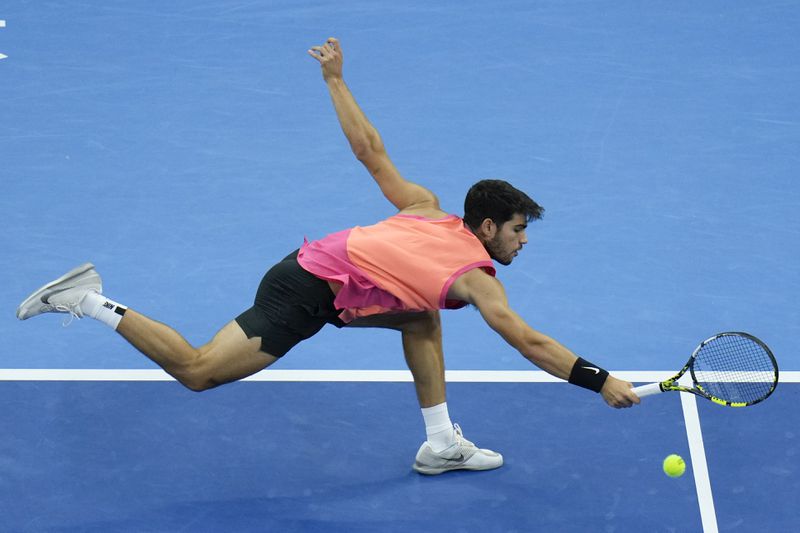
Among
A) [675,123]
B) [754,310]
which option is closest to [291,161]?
[675,123]

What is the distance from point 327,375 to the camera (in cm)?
784

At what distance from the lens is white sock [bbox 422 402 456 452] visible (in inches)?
272

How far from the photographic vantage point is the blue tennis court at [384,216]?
6844 mm

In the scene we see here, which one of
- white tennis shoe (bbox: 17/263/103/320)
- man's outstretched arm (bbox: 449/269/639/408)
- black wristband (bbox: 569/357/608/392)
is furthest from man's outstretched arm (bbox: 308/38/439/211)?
white tennis shoe (bbox: 17/263/103/320)

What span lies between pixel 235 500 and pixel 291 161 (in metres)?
3.95

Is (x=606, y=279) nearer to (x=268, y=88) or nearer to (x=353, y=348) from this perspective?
(x=353, y=348)

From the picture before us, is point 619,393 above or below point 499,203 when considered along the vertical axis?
below

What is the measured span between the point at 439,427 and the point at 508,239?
1.07 m

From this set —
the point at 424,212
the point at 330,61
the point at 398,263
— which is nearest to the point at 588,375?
the point at 398,263

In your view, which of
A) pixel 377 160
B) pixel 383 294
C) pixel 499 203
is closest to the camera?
pixel 499 203

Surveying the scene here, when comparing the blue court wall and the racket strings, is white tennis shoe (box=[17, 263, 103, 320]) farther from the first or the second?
the racket strings

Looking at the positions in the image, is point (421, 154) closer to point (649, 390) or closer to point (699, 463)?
point (699, 463)

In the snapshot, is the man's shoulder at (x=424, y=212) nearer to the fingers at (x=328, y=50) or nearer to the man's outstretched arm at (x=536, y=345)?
the man's outstretched arm at (x=536, y=345)

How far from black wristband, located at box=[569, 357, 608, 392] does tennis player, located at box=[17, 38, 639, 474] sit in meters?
0.09
